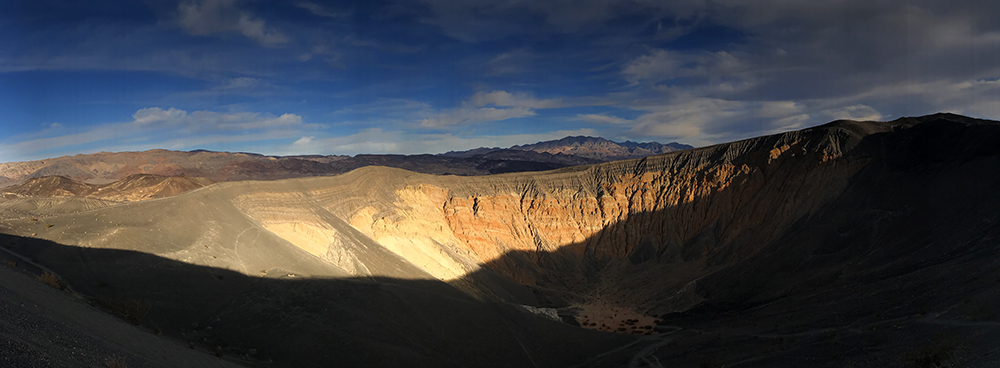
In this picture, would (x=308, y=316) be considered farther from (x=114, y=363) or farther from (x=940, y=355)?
(x=940, y=355)

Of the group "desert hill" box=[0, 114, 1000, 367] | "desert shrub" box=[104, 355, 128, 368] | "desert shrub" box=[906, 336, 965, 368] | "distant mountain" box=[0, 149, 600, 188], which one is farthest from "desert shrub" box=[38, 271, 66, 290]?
"distant mountain" box=[0, 149, 600, 188]

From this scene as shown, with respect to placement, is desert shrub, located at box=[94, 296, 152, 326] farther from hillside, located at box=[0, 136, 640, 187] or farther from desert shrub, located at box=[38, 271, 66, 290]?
hillside, located at box=[0, 136, 640, 187]

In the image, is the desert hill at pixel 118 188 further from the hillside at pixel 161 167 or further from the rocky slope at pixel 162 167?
the rocky slope at pixel 162 167

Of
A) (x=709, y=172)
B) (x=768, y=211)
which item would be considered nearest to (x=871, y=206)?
(x=768, y=211)

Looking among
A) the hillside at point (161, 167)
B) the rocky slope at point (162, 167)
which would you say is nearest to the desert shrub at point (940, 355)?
the hillside at point (161, 167)

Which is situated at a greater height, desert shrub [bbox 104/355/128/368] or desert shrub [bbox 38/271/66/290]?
desert shrub [bbox 38/271/66/290]

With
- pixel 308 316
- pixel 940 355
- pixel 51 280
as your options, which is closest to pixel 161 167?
pixel 308 316
